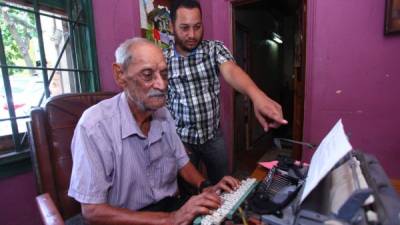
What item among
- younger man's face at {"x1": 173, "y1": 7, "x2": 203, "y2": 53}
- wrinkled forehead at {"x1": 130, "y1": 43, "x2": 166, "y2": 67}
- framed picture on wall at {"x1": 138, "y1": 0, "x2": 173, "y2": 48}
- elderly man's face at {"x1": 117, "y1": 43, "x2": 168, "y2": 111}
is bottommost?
elderly man's face at {"x1": 117, "y1": 43, "x2": 168, "y2": 111}

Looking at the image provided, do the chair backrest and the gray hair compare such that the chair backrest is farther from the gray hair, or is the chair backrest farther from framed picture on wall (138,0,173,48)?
framed picture on wall (138,0,173,48)

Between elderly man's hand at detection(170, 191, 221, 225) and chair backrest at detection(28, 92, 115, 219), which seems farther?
chair backrest at detection(28, 92, 115, 219)

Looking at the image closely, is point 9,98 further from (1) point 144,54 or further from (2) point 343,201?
(2) point 343,201

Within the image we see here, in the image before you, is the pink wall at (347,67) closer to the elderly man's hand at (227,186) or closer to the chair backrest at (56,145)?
the chair backrest at (56,145)

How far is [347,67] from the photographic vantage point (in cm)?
203

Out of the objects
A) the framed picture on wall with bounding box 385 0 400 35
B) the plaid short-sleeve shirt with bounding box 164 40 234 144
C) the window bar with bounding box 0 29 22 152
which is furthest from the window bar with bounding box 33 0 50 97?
the framed picture on wall with bounding box 385 0 400 35

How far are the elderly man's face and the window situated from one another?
86 cm

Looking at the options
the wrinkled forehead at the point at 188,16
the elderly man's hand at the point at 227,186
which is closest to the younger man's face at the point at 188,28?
the wrinkled forehead at the point at 188,16

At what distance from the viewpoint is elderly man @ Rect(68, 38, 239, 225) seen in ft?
2.61

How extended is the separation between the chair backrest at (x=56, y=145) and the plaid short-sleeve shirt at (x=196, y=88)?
0.61 meters

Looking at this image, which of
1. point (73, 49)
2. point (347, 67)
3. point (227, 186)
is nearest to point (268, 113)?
point (227, 186)

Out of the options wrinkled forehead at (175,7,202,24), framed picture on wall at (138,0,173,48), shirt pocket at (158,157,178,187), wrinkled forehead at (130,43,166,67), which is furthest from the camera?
framed picture on wall at (138,0,173,48)

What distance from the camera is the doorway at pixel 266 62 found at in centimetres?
Answer: 233

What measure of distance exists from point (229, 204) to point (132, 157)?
16.6 inches
